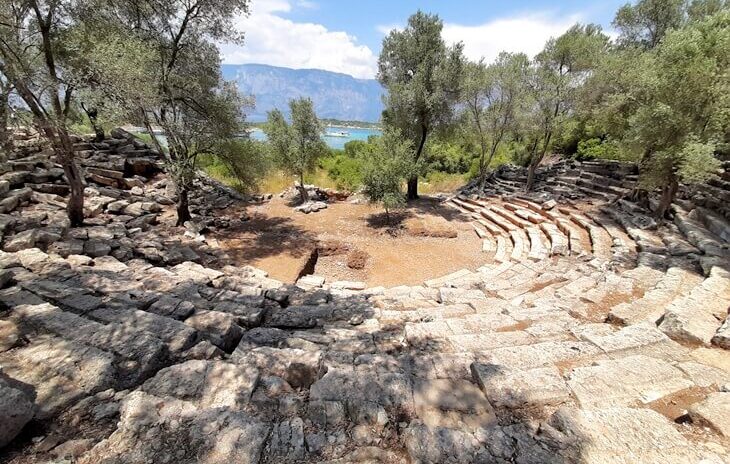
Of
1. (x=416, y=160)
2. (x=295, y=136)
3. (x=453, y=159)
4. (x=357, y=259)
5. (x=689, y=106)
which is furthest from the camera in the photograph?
(x=453, y=159)

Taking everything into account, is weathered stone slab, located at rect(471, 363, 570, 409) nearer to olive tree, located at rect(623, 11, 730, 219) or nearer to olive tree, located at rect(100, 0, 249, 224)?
olive tree, located at rect(623, 11, 730, 219)

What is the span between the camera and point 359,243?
15.1m

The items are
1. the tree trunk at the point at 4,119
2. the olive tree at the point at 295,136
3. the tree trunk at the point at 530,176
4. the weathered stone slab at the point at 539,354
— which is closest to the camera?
the weathered stone slab at the point at 539,354

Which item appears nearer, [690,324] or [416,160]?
[690,324]

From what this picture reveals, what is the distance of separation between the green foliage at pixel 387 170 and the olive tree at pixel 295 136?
4.42 metres

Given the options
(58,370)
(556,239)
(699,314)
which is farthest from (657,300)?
(58,370)

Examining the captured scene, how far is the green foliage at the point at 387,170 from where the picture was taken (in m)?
16.1

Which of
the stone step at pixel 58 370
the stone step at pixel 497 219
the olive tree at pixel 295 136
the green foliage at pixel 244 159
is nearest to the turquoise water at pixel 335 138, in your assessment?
the olive tree at pixel 295 136

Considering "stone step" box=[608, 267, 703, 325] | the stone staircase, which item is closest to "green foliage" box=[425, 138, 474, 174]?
the stone staircase

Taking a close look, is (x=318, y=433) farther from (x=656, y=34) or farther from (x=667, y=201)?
(x=656, y=34)

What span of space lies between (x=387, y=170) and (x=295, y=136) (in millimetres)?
6738

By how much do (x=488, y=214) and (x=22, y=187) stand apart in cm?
2075

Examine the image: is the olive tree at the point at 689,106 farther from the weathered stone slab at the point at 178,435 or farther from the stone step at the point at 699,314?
the weathered stone slab at the point at 178,435

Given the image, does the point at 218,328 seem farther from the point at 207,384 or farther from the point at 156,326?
the point at 207,384
